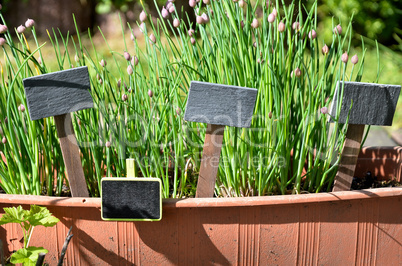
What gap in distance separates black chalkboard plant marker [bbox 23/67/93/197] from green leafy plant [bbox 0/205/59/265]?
13 centimetres

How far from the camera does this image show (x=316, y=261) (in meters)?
1.02

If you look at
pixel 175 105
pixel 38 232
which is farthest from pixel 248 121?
pixel 38 232

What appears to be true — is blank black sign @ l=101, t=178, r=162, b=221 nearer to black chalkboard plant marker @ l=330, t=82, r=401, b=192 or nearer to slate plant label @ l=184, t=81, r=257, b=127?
slate plant label @ l=184, t=81, r=257, b=127

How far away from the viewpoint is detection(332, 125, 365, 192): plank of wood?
1031mm

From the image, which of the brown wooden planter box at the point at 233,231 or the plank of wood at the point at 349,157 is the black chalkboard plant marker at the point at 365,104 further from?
the brown wooden planter box at the point at 233,231

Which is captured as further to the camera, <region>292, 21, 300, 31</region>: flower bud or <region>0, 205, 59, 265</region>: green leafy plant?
<region>292, 21, 300, 31</region>: flower bud

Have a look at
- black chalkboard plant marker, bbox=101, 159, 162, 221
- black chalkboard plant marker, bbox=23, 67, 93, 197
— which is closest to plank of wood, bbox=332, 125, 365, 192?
black chalkboard plant marker, bbox=101, 159, 162, 221

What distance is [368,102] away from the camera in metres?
0.98

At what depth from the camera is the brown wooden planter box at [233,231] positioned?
0.97 meters

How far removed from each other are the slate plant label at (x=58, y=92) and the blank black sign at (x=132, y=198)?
177mm

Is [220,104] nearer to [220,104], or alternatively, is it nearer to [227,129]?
[220,104]

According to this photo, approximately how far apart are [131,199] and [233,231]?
0.23 meters

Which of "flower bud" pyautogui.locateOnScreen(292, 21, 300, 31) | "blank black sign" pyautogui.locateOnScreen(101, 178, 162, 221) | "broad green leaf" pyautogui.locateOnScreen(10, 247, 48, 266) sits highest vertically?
"flower bud" pyautogui.locateOnScreen(292, 21, 300, 31)

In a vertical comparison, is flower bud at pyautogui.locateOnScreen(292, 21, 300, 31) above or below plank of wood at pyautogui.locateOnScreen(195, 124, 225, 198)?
above
